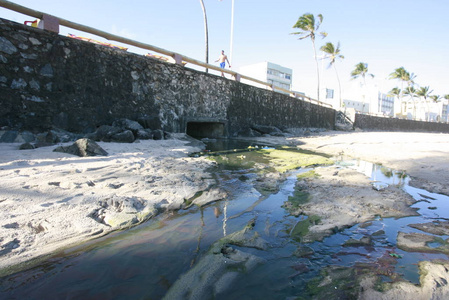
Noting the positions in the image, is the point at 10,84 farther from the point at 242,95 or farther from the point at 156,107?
the point at 242,95

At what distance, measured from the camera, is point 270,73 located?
50.0 metres

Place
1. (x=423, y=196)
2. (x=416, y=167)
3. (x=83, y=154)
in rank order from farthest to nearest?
1. (x=416, y=167)
2. (x=83, y=154)
3. (x=423, y=196)

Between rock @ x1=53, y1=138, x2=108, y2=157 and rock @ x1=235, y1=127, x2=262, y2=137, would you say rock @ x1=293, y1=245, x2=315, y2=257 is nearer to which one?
rock @ x1=53, y1=138, x2=108, y2=157

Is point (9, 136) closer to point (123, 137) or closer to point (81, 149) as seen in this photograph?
point (81, 149)

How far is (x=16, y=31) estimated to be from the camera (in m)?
4.29

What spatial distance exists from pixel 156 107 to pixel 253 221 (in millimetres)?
5592

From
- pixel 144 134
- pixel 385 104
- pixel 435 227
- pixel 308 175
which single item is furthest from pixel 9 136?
pixel 385 104

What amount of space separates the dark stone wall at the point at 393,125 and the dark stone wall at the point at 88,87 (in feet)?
65.0

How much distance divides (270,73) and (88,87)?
1911 inches

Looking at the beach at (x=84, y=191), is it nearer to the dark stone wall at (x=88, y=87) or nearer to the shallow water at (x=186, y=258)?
the shallow water at (x=186, y=258)

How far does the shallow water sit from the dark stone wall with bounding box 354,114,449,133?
932 inches

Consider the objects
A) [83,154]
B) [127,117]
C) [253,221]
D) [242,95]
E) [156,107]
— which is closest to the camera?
[253,221]

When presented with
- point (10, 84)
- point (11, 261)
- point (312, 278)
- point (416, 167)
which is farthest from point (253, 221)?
point (10, 84)

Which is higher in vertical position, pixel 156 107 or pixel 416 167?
pixel 156 107
